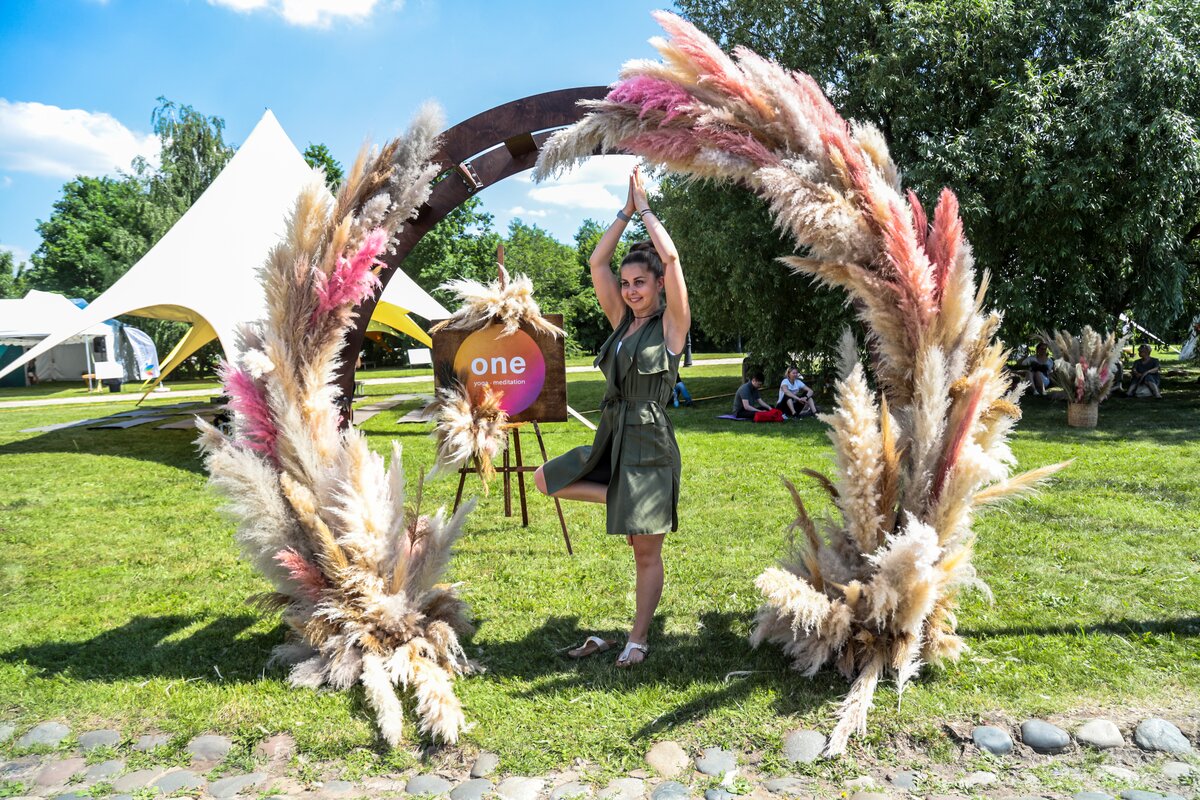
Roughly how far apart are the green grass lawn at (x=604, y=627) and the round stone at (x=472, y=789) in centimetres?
15

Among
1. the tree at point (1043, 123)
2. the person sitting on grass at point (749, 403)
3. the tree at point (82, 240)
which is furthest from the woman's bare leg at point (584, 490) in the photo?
the tree at point (82, 240)

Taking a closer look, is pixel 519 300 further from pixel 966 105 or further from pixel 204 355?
pixel 204 355

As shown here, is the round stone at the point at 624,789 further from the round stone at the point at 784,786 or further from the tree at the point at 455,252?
the tree at the point at 455,252

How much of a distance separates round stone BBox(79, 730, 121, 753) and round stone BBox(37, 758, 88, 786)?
0.26 feet

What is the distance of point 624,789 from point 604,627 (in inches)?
55.3

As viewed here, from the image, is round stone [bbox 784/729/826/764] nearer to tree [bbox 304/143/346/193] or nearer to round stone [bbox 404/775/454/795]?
round stone [bbox 404/775/454/795]

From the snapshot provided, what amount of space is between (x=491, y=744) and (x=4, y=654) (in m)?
2.81

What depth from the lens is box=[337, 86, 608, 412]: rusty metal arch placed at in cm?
399

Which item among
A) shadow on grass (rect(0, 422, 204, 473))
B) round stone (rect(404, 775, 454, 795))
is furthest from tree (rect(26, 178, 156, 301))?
round stone (rect(404, 775, 454, 795))

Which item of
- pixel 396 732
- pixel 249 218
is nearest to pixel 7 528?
pixel 396 732

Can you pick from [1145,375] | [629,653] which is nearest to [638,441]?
[629,653]

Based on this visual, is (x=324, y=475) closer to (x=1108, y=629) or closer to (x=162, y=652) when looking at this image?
(x=162, y=652)

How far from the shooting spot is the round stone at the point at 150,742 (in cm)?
301

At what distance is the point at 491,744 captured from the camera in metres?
2.97
